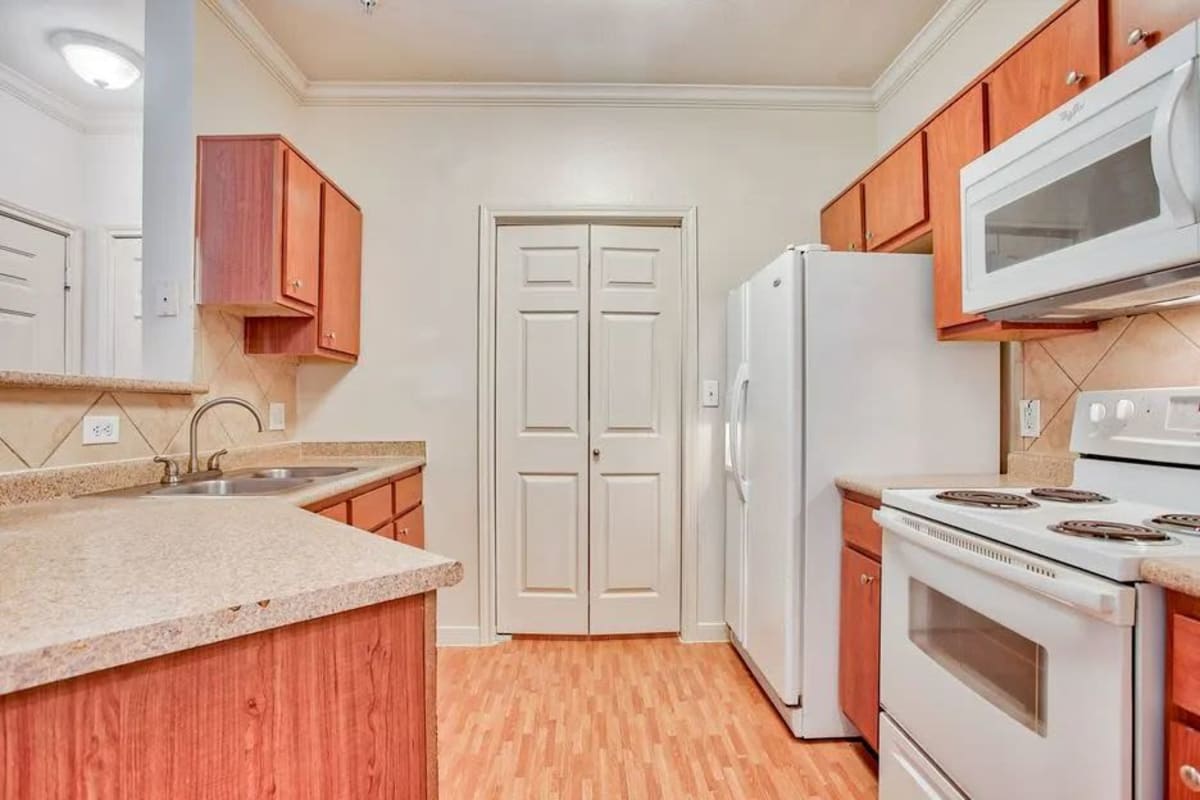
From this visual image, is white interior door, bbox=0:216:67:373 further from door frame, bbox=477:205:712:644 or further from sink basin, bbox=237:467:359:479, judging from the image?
door frame, bbox=477:205:712:644

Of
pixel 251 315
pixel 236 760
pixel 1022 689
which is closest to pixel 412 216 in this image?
pixel 251 315

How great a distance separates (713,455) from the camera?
2715mm

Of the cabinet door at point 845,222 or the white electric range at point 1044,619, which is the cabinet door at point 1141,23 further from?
the cabinet door at point 845,222

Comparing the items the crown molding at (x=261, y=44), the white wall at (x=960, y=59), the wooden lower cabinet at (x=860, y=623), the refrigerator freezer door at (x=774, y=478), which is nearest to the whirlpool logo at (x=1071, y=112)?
the refrigerator freezer door at (x=774, y=478)

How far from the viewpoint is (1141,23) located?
45.3 inches

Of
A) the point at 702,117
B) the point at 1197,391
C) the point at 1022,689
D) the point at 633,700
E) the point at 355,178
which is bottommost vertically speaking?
the point at 633,700

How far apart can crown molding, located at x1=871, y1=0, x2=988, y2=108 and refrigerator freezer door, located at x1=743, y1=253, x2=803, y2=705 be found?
1.16m

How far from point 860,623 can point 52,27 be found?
347cm

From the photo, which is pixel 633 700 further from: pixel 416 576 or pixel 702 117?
pixel 702 117

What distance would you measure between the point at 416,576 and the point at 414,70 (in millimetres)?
2576

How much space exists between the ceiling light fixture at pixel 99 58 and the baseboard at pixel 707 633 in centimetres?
330

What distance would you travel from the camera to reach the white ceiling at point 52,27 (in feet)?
6.73

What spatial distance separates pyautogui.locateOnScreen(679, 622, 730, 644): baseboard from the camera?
2680 mm

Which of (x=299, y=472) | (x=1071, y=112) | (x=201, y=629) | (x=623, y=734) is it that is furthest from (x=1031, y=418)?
(x=299, y=472)
